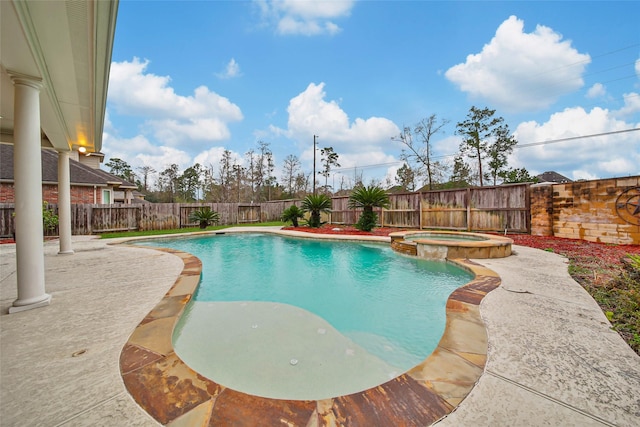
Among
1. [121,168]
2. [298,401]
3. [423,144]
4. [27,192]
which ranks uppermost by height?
[121,168]

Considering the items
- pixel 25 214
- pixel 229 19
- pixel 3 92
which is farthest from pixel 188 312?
pixel 229 19

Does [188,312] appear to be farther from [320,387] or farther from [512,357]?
[512,357]

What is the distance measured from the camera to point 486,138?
61.4 ft

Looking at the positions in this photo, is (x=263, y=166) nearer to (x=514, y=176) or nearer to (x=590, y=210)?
(x=514, y=176)

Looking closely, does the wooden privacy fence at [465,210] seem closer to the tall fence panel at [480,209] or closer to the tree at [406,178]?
the tall fence panel at [480,209]

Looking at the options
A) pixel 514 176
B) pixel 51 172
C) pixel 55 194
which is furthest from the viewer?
pixel 514 176

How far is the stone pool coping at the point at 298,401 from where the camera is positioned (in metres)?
1.23

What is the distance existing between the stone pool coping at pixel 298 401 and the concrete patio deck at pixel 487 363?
0.07 meters

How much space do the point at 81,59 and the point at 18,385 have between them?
3000 millimetres

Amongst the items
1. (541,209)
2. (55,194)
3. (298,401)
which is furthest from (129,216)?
(541,209)

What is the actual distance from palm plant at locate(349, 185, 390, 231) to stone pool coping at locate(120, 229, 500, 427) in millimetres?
7866

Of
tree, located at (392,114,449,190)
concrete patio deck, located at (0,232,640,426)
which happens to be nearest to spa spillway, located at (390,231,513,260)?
concrete patio deck, located at (0,232,640,426)

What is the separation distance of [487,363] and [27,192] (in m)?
4.39

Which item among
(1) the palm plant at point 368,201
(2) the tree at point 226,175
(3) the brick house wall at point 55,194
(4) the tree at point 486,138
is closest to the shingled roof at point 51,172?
(3) the brick house wall at point 55,194
